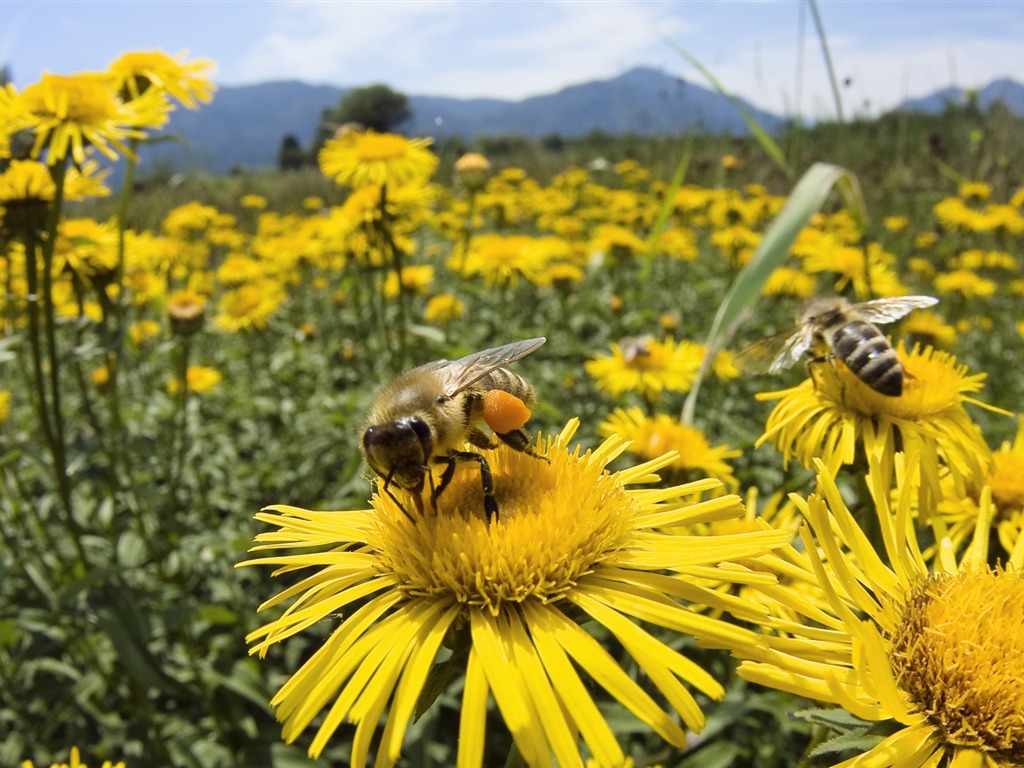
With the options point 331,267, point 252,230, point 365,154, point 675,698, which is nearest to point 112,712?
point 365,154

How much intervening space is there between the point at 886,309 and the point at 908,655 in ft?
4.23

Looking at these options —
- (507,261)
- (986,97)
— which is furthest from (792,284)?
(986,97)

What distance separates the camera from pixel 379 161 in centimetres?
394

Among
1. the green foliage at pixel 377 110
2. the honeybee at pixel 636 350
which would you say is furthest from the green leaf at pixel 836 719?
the green foliage at pixel 377 110

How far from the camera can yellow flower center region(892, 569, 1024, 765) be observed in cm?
92

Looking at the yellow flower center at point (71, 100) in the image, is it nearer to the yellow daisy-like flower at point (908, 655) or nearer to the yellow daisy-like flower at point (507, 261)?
the yellow daisy-like flower at point (908, 655)

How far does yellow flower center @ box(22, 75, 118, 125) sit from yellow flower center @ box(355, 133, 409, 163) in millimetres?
1460

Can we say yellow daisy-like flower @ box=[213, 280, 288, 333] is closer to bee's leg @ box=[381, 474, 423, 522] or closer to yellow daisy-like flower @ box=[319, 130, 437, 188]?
yellow daisy-like flower @ box=[319, 130, 437, 188]

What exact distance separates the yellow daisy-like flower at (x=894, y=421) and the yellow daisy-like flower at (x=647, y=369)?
79.5 inches

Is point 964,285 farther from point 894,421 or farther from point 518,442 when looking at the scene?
point 518,442

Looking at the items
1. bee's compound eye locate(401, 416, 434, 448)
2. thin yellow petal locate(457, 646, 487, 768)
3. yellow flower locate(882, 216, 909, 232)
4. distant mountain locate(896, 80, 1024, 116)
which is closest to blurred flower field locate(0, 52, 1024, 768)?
thin yellow petal locate(457, 646, 487, 768)

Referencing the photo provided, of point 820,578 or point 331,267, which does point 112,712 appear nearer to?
point 820,578

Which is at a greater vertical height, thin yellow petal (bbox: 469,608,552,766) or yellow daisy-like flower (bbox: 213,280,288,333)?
yellow daisy-like flower (bbox: 213,280,288,333)

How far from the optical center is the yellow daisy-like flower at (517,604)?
0.87 metres
